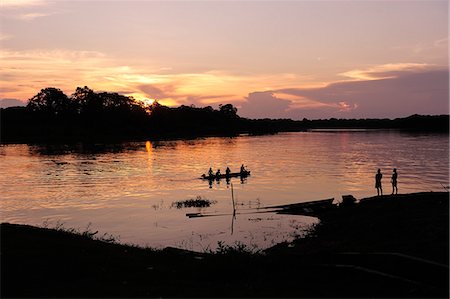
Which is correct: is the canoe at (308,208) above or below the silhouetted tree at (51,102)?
below

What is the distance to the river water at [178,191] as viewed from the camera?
3175 centimetres

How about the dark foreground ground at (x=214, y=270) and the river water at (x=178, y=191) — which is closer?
the dark foreground ground at (x=214, y=270)

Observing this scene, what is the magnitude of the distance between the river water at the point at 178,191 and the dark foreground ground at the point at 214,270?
9800 millimetres

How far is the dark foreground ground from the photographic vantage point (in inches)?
478

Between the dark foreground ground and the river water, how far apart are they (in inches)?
386

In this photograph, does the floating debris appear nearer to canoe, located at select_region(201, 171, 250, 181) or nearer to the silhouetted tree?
canoe, located at select_region(201, 171, 250, 181)

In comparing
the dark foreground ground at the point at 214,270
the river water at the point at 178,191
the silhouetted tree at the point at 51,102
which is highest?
the silhouetted tree at the point at 51,102

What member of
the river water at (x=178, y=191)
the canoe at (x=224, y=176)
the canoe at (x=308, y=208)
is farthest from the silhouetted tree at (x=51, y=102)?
the canoe at (x=308, y=208)

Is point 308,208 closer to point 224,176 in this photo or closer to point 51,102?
point 224,176

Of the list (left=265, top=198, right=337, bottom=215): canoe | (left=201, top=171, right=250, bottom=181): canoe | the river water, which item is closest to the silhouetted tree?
the river water

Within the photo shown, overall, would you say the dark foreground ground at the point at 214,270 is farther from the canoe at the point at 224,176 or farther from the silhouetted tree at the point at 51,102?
the silhouetted tree at the point at 51,102

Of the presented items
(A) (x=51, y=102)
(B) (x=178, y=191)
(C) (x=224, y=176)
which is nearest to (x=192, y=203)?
(B) (x=178, y=191)

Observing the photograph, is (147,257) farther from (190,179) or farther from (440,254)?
(190,179)

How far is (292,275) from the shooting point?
14.3 m
